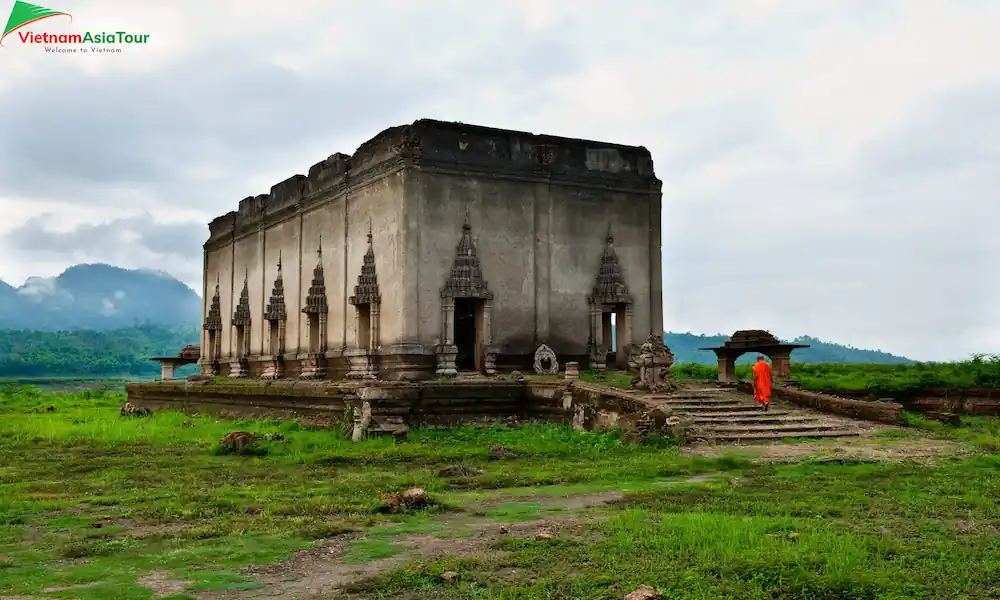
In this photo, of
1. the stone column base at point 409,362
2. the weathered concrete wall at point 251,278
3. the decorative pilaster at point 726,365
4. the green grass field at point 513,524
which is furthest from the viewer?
the weathered concrete wall at point 251,278

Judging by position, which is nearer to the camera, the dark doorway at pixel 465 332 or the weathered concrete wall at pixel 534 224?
the weathered concrete wall at pixel 534 224

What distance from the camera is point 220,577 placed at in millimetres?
6176

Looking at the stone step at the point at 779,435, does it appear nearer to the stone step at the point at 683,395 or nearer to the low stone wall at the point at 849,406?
the low stone wall at the point at 849,406

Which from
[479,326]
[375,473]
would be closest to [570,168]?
[479,326]

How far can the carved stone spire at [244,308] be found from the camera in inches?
1193

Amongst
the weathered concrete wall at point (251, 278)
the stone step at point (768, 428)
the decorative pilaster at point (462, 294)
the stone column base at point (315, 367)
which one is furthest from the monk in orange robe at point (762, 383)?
the weathered concrete wall at point (251, 278)

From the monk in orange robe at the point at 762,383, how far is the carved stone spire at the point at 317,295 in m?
12.1

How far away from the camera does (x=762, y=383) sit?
1702cm

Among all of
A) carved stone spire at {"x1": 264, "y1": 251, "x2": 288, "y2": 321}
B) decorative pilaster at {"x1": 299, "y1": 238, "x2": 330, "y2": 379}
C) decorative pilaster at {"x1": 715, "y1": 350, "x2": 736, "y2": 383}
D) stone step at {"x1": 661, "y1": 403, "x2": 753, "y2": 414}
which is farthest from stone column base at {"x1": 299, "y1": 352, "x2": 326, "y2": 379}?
stone step at {"x1": 661, "y1": 403, "x2": 753, "y2": 414}

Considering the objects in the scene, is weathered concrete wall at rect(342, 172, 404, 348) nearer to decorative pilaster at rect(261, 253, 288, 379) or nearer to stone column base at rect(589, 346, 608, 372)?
decorative pilaster at rect(261, 253, 288, 379)

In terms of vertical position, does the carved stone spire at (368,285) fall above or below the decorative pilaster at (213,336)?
above

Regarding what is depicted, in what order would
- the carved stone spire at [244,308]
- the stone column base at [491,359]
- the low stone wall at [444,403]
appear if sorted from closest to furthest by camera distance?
the low stone wall at [444,403]
the stone column base at [491,359]
the carved stone spire at [244,308]

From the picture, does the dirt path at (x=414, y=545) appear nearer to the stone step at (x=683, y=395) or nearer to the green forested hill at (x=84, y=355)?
the stone step at (x=683, y=395)

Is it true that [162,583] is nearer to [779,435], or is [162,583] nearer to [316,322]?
[779,435]
